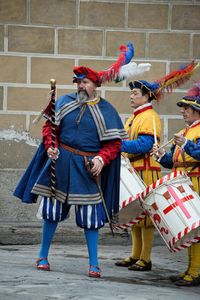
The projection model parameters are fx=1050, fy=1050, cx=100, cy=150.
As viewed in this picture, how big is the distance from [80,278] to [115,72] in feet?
5.28

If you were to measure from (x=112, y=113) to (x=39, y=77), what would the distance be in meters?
2.93

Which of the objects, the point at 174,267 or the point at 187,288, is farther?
the point at 174,267

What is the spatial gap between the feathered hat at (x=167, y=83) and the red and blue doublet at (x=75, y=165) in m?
0.88

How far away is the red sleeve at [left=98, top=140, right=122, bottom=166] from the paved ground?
0.89 metres

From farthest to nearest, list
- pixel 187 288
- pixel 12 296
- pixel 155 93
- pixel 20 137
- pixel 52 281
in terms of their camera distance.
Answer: pixel 20 137 < pixel 155 93 < pixel 187 288 < pixel 52 281 < pixel 12 296

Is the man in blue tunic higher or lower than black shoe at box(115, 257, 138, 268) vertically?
higher

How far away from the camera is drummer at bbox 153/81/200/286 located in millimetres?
7797

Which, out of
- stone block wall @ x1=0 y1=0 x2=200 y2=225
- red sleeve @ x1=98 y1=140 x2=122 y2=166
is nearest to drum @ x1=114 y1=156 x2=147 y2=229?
red sleeve @ x1=98 y1=140 x2=122 y2=166

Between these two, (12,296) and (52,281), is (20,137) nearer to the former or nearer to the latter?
(52,281)

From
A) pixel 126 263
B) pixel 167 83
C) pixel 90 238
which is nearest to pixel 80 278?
pixel 90 238

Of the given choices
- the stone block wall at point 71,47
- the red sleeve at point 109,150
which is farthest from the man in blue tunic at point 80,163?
the stone block wall at point 71,47

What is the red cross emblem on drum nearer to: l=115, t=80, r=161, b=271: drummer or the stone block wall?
l=115, t=80, r=161, b=271: drummer

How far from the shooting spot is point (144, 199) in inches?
310

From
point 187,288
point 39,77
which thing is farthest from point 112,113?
point 39,77
